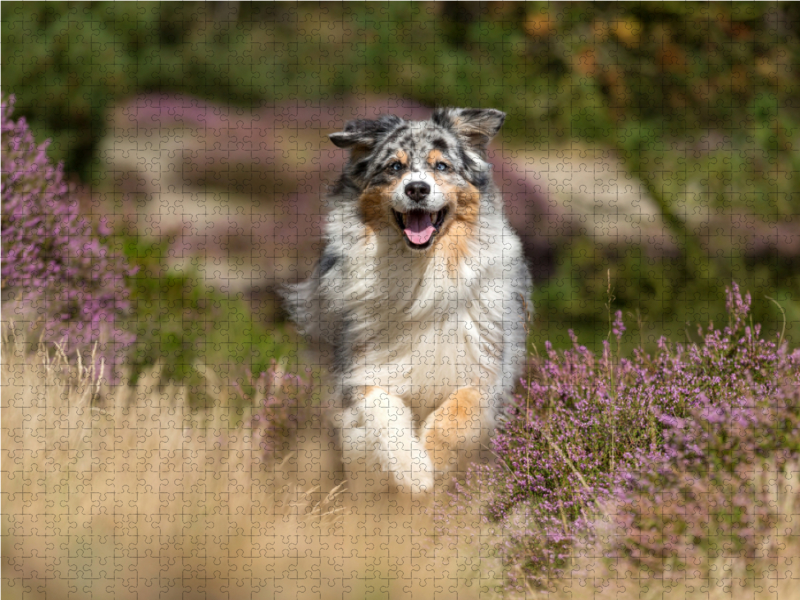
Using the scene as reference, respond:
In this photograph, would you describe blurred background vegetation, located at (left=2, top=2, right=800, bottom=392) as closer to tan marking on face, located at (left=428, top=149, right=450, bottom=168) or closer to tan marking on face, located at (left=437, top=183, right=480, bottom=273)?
tan marking on face, located at (left=437, top=183, right=480, bottom=273)

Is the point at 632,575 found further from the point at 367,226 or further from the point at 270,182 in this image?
the point at 270,182

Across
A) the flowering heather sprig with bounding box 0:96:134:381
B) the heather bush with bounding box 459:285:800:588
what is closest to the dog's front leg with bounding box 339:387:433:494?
the heather bush with bounding box 459:285:800:588

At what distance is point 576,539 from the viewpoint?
3.70 meters

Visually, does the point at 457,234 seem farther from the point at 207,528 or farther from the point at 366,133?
the point at 207,528

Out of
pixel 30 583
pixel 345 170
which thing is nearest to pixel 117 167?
pixel 345 170

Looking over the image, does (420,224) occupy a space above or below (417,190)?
below

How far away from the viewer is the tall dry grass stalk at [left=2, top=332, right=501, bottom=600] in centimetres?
354

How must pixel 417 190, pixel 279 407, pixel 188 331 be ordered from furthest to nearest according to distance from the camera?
pixel 188 331, pixel 279 407, pixel 417 190

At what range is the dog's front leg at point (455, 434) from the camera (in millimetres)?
4793

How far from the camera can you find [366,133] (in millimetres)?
5348

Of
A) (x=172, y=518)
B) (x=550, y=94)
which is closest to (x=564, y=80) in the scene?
(x=550, y=94)

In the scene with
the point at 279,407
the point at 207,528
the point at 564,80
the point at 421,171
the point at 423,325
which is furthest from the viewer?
the point at 564,80

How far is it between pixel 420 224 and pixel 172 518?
7.24ft

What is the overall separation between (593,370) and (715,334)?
735mm
